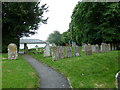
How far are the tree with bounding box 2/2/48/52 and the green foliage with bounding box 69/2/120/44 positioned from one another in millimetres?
7652

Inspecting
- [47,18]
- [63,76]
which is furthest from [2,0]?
[63,76]

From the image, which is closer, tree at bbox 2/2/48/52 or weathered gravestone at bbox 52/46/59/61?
weathered gravestone at bbox 52/46/59/61

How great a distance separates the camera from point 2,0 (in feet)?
60.5

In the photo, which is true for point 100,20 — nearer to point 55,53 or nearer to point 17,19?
point 55,53

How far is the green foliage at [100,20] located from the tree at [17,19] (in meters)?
7.65

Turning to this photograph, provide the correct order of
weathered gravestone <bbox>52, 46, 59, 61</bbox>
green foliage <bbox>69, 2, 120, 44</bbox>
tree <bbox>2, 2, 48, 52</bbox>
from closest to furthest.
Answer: weathered gravestone <bbox>52, 46, 59, 61</bbox> → green foliage <bbox>69, 2, 120, 44</bbox> → tree <bbox>2, 2, 48, 52</bbox>

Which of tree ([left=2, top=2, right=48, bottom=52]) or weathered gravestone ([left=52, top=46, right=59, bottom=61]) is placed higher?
tree ([left=2, top=2, right=48, bottom=52])

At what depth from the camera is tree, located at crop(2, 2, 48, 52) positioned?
18.7 metres

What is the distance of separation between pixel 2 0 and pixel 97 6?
15.3 meters

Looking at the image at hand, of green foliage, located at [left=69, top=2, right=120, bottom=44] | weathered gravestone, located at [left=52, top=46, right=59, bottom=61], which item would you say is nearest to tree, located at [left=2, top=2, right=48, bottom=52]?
green foliage, located at [left=69, top=2, right=120, bottom=44]

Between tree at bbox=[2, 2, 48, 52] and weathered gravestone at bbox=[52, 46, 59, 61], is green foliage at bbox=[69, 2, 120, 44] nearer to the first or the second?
tree at bbox=[2, 2, 48, 52]

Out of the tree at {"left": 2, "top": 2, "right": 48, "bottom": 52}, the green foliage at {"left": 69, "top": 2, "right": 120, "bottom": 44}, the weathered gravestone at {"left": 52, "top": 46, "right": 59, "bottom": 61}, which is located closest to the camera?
the weathered gravestone at {"left": 52, "top": 46, "right": 59, "bottom": 61}

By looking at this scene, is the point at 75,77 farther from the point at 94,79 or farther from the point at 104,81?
the point at 104,81

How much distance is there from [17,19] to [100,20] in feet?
47.3
